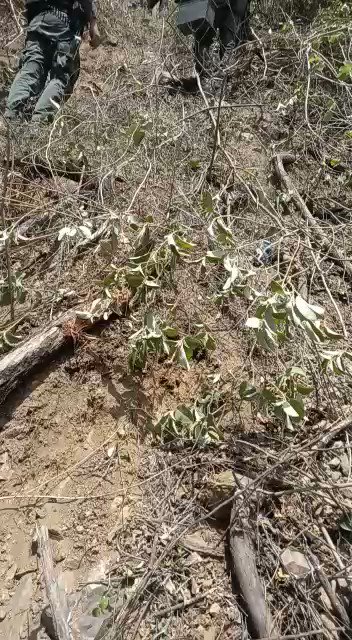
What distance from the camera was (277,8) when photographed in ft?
13.1

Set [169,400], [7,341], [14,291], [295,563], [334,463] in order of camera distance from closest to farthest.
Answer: [295,563] < [334,463] < [169,400] < [7,341] < [14,291]

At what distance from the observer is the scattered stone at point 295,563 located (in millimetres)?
1413

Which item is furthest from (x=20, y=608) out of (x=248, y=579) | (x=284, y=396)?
(x=284, y=396)

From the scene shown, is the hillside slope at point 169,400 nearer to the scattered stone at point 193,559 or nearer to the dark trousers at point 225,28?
the scattered stone at point 193,559

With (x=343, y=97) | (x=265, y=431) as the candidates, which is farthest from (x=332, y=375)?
(x=343, y=97)

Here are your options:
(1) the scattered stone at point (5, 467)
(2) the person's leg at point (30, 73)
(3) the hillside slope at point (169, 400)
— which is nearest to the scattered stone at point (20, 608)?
(3) the hillside slope at point (169, 400)

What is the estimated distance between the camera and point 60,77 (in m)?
3.41

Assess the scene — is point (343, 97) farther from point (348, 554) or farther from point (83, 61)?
point (348, 554)

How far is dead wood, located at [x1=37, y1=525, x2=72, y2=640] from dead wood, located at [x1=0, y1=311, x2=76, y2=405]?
545mm

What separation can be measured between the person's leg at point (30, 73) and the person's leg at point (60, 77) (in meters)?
0.07

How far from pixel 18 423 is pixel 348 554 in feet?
3.79

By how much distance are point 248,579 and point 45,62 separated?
337 centimetres

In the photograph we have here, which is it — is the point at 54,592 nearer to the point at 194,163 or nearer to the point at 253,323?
the point at 253,323

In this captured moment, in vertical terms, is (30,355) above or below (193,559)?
above
